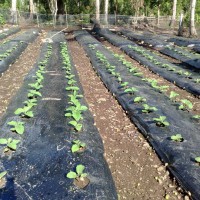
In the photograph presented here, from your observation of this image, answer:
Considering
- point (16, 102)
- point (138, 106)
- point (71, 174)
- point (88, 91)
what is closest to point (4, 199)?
point (71, 174)

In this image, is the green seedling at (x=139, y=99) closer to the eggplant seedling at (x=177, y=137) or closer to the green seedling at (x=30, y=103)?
the eggplant seedling at (x=177, y=137)

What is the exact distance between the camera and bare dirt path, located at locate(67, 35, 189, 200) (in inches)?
144

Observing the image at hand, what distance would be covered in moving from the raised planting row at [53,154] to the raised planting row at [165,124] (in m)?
0.94

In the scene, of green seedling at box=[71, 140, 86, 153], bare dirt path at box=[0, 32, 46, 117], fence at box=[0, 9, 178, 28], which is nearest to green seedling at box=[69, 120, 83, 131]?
green seedling at box=[71, 140, 86, 153]

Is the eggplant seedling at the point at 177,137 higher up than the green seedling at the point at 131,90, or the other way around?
the green seedling at the point at 131,90

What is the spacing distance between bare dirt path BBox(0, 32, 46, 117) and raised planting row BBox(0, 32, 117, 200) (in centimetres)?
99

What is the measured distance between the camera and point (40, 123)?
468 centimetres

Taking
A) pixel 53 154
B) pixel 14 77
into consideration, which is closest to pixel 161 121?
pixel 53 154

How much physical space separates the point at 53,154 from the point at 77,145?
13.4 inches

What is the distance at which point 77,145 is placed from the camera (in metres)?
3.87

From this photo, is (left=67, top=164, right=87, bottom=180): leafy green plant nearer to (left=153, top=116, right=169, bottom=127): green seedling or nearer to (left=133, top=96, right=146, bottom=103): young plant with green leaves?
(left=153, top=116, right=169, bottom=127): green seedling

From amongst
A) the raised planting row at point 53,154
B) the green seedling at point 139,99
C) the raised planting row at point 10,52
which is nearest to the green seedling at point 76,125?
the raised planting row at point 53,154

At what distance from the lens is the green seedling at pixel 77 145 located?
380cm

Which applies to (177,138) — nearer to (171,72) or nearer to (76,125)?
(76,125)
